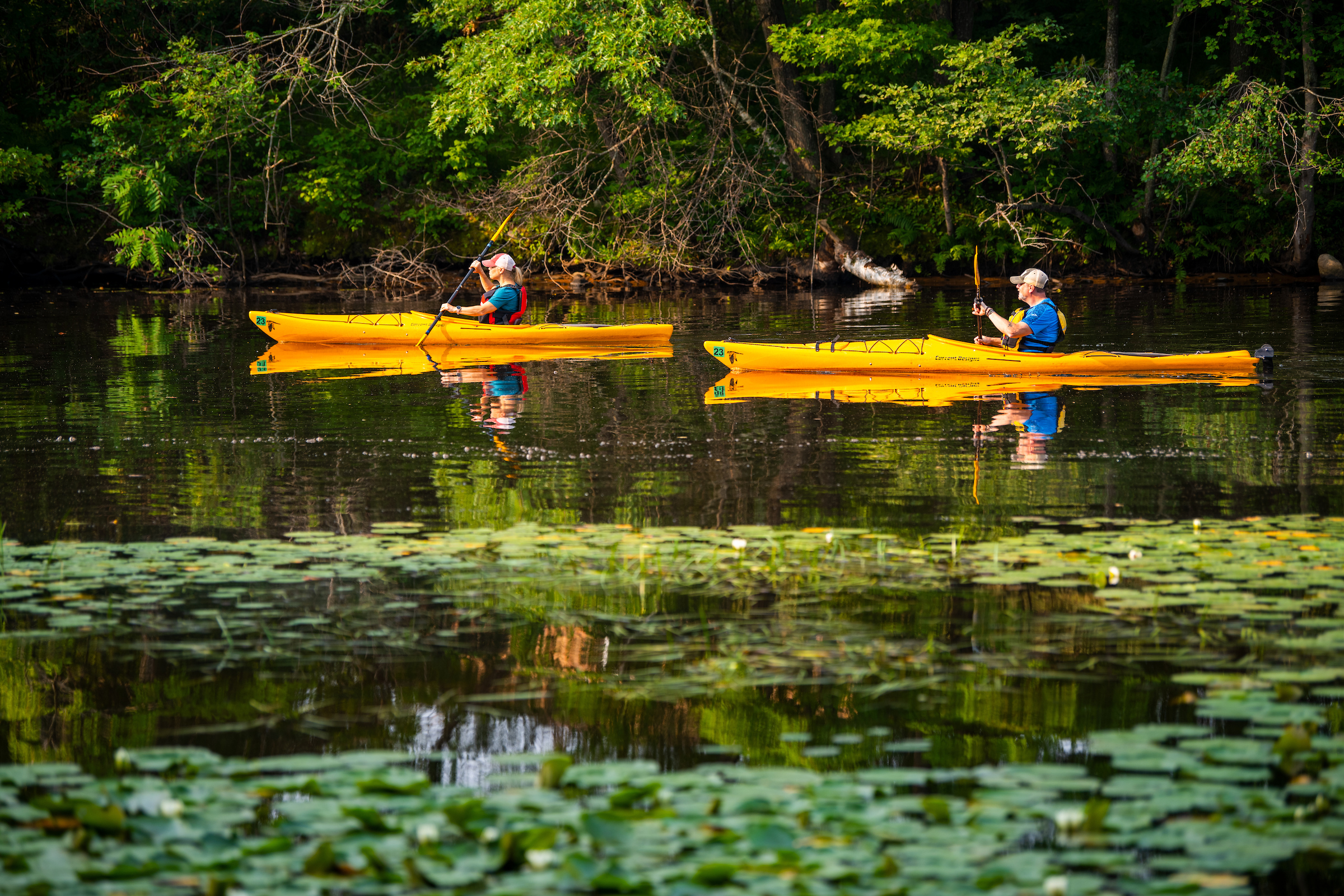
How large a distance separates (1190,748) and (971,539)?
7.72ft

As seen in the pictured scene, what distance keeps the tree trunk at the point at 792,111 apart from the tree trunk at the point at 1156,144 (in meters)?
5.67

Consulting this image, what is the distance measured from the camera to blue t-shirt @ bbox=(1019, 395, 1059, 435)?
9.12m

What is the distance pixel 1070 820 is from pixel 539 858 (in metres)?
1.24

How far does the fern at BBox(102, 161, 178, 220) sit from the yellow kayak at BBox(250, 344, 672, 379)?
28.3ft

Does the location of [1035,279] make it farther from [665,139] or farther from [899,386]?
[665,139]

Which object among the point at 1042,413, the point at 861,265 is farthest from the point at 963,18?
the point at 1042,413

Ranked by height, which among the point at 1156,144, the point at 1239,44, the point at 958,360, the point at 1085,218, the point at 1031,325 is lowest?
the point at 958,360

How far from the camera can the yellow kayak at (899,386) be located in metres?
10.9

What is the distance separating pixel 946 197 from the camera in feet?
76.7

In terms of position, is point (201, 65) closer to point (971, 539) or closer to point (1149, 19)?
point (1149, 19)

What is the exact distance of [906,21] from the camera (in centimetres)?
2288

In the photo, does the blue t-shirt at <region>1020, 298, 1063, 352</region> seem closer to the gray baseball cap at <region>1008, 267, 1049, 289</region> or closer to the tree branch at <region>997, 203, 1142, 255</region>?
the gray baseball cap at <region>1008, 267, 1049, 289</region>

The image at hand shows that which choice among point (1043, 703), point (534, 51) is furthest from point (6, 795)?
point (534, 51)

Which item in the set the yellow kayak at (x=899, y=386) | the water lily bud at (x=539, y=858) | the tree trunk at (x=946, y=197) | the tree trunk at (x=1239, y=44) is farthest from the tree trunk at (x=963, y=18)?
the water lily bud at (x=539, y=858)
